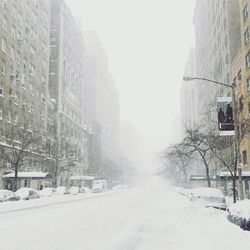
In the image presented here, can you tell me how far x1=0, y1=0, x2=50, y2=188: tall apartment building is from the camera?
204 ft

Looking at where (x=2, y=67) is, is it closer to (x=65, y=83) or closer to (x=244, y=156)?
(x=244, y=156)

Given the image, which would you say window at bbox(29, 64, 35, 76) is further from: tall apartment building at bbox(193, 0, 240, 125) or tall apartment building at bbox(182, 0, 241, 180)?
tall apartment building at bbox(193, 0, 240, 125)

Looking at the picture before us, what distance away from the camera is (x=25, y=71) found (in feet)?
237

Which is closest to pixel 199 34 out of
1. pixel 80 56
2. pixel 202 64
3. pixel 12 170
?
pixel 202 64

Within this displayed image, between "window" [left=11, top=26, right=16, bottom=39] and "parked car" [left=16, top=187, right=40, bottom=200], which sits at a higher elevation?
"window" [left=11, top=26, right=16, bottom=39]

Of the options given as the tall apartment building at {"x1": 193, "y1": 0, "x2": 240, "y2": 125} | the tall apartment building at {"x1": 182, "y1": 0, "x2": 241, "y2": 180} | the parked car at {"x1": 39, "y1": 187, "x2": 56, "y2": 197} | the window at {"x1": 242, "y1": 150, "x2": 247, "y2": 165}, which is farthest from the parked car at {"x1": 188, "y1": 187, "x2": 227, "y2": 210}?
the parked car at {"x1": 39, "y1": 187, "x2": 56, "y2": 197}

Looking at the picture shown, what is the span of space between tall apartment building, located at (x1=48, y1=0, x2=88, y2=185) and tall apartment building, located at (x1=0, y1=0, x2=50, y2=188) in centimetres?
963

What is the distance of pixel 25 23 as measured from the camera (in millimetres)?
73250

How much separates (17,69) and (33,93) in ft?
28.2

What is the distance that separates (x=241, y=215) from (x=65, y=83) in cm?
9287

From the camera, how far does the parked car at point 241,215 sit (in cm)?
1425

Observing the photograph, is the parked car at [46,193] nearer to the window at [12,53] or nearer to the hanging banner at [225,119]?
the window at [12,53]

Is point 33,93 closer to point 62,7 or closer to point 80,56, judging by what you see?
point 62,7

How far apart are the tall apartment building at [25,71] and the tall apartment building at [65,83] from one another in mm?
9634
